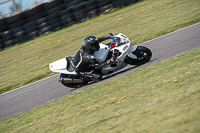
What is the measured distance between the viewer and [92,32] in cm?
1445

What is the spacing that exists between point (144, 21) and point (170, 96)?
9650 millimetres

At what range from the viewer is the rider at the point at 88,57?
7.09 metres

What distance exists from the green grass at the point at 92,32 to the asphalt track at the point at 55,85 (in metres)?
0.87

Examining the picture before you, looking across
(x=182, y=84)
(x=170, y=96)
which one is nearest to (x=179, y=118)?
(x=170, y=96)

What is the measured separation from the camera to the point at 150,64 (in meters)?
7.55

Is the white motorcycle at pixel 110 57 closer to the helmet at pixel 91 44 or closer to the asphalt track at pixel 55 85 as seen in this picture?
the asphalt track at pixel 55 85

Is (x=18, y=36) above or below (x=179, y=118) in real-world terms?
above

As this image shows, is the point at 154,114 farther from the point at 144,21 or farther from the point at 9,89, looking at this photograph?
the point at 144,21

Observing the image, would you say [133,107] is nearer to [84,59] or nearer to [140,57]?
[84,59]

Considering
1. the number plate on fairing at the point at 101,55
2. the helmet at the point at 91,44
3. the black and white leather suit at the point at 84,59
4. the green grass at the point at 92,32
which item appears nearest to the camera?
the helmet at the point at 91,44

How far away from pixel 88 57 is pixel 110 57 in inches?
30.5

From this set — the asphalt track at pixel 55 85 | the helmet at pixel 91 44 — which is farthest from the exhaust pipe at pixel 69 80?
the helmet at pixel 91 44

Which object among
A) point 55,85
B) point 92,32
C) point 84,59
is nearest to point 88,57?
point 84,59

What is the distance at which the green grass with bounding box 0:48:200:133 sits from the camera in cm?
397
